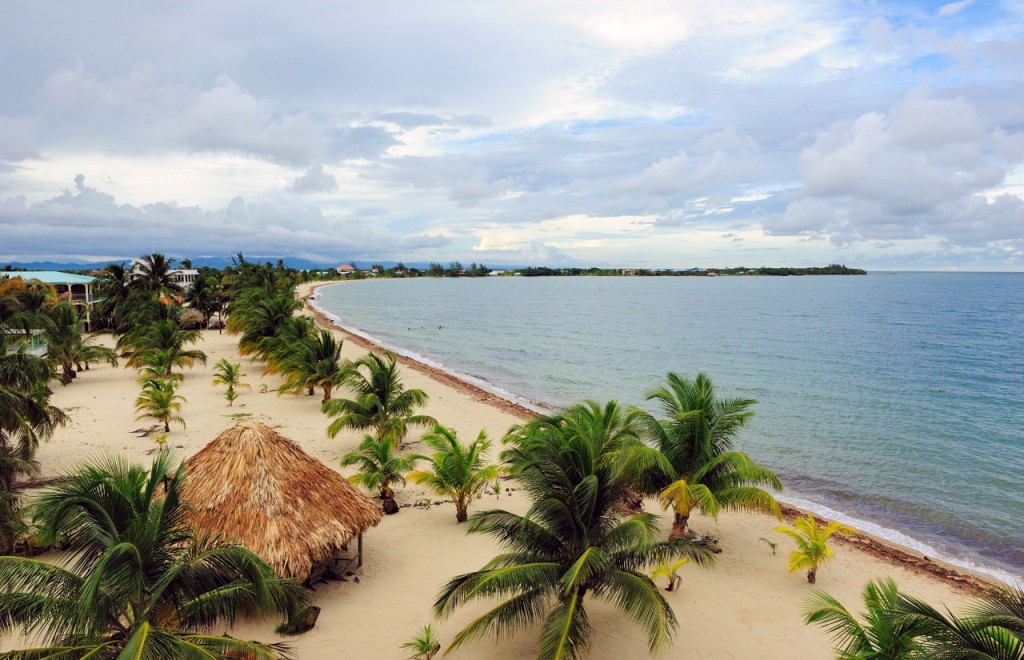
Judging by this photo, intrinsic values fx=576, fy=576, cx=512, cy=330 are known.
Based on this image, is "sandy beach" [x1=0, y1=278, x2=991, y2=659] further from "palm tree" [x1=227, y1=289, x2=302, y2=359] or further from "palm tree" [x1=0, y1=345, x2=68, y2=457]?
"palm tree" [x1=227, y1=289, x2=302, y2=359]

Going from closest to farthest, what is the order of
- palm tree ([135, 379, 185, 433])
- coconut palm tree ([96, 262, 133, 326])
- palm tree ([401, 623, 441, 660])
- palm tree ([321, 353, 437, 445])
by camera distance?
palm tree ([401, 623, 441, 660]) → palm tree ([321, 353, 437, 445]) → palm tree ([135, 379, 185, 433]) → coconut palm tree ([96, 262, 133, 326])

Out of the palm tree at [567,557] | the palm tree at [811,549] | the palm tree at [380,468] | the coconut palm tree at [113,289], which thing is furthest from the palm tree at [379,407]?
the coconut palm tree at [113,289]

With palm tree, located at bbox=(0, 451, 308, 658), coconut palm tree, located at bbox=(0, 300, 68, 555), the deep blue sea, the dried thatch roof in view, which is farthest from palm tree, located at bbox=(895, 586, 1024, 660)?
coconut palm tree, located at bbox=(0, 300, 68, 555)

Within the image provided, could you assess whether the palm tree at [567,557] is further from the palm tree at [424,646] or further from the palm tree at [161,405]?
the palm tree at [161,405]

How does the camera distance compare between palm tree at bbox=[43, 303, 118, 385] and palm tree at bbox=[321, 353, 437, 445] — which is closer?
palm tree at bbox=[321, 353, 437, 445]

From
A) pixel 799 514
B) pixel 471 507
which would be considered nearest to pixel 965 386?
pixel 799 514

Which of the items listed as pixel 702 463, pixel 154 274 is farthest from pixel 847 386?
pixel 154 274

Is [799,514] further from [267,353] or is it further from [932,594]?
[267,353]
